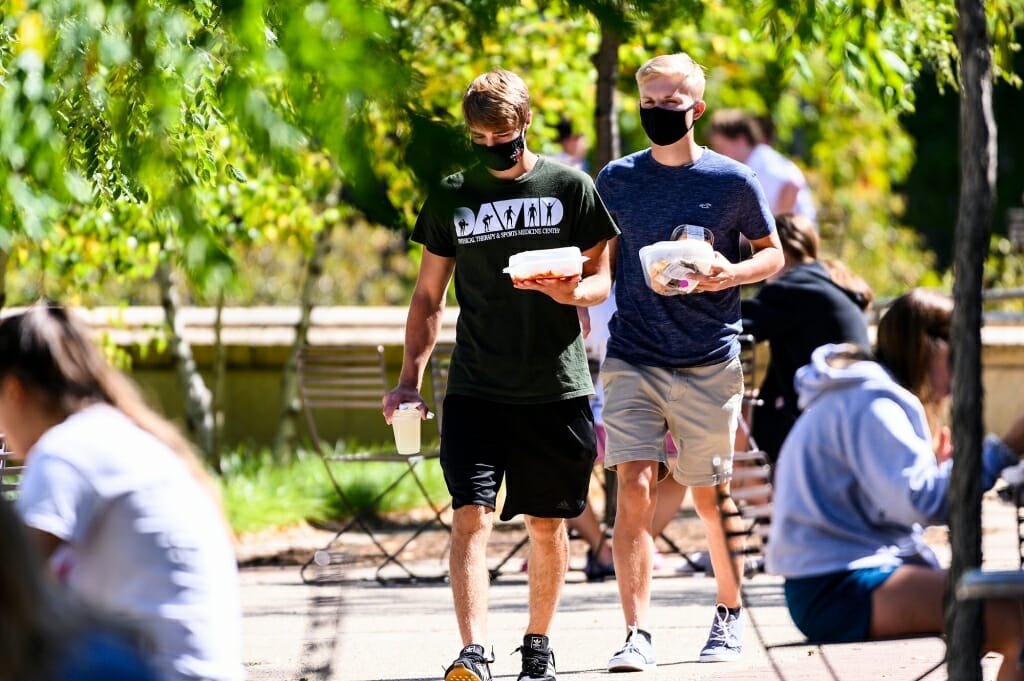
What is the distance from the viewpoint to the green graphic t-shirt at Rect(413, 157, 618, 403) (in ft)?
18.6

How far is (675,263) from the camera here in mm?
5766

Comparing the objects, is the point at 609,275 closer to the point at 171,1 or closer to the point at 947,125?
the point at 171,1

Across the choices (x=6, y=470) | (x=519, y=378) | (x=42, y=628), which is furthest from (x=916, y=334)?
(x=6, y=470)

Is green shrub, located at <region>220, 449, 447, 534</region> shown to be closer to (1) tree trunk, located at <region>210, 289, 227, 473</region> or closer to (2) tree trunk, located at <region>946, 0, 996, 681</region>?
(1) tree trunk, located at <region>210, 289, 227, 473</region>

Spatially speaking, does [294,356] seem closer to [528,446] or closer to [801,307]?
[801,307]

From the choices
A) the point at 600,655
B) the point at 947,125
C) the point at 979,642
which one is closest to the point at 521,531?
the point at 600,655

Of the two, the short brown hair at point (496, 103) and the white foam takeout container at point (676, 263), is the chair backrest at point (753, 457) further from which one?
the short brown hair at point (496, 103)

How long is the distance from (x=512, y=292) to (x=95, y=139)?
56.4 inches

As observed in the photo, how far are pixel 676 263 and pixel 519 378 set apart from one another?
659mm

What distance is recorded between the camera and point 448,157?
295cm

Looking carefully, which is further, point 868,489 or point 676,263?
point 676,263

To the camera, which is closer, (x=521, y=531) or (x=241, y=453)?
(x=521, y=531)

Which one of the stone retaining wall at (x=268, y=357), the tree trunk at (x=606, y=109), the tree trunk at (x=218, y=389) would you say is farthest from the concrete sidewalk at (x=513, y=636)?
the stone retaining wall at (x=268, y=357)

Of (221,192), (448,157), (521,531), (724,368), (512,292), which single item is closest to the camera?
(448,157)
